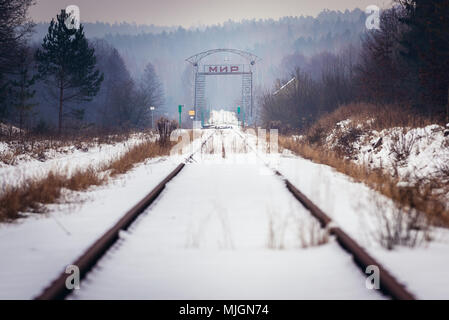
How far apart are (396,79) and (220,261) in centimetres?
1890

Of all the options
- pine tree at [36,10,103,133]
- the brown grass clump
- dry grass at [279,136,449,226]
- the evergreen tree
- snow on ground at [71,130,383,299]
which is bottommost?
snow on ground at [71,130,383,299]

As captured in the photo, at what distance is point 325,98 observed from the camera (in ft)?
89.6

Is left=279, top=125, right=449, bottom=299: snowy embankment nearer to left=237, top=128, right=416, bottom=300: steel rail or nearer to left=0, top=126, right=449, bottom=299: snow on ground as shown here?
left=0, top=126, right=449, bottom=299: snow on ground

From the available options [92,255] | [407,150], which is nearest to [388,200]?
[92,255]

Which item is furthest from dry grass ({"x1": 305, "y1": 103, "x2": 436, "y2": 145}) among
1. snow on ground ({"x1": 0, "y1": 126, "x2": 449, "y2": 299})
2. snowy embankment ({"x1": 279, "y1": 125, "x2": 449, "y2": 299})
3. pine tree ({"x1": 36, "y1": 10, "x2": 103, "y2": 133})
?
pine tree ({"x1": 36, "y1": 10, "x2": 103, "y2": 133})

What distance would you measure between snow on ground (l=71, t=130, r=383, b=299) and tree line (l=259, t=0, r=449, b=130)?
10.1 m

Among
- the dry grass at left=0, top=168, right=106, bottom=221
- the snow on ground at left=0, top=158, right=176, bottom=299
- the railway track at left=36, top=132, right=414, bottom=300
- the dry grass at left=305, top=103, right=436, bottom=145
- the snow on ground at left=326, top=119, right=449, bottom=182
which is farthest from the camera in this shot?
the dry grass at left=305, top=103, right=436, bottom=145

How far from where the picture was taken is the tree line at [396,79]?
544 inches

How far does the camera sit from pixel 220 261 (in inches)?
128

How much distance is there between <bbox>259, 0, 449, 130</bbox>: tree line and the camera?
13.8 metres

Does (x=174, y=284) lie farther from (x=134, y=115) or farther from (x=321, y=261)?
(x=134, y=115)

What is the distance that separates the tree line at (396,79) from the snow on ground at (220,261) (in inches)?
397

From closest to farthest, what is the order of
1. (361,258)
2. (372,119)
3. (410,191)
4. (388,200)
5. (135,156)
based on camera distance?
(361,258), (410,191), (388,200), (135,156), (372,119)

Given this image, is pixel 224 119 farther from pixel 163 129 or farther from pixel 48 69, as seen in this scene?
pixel 163 129
